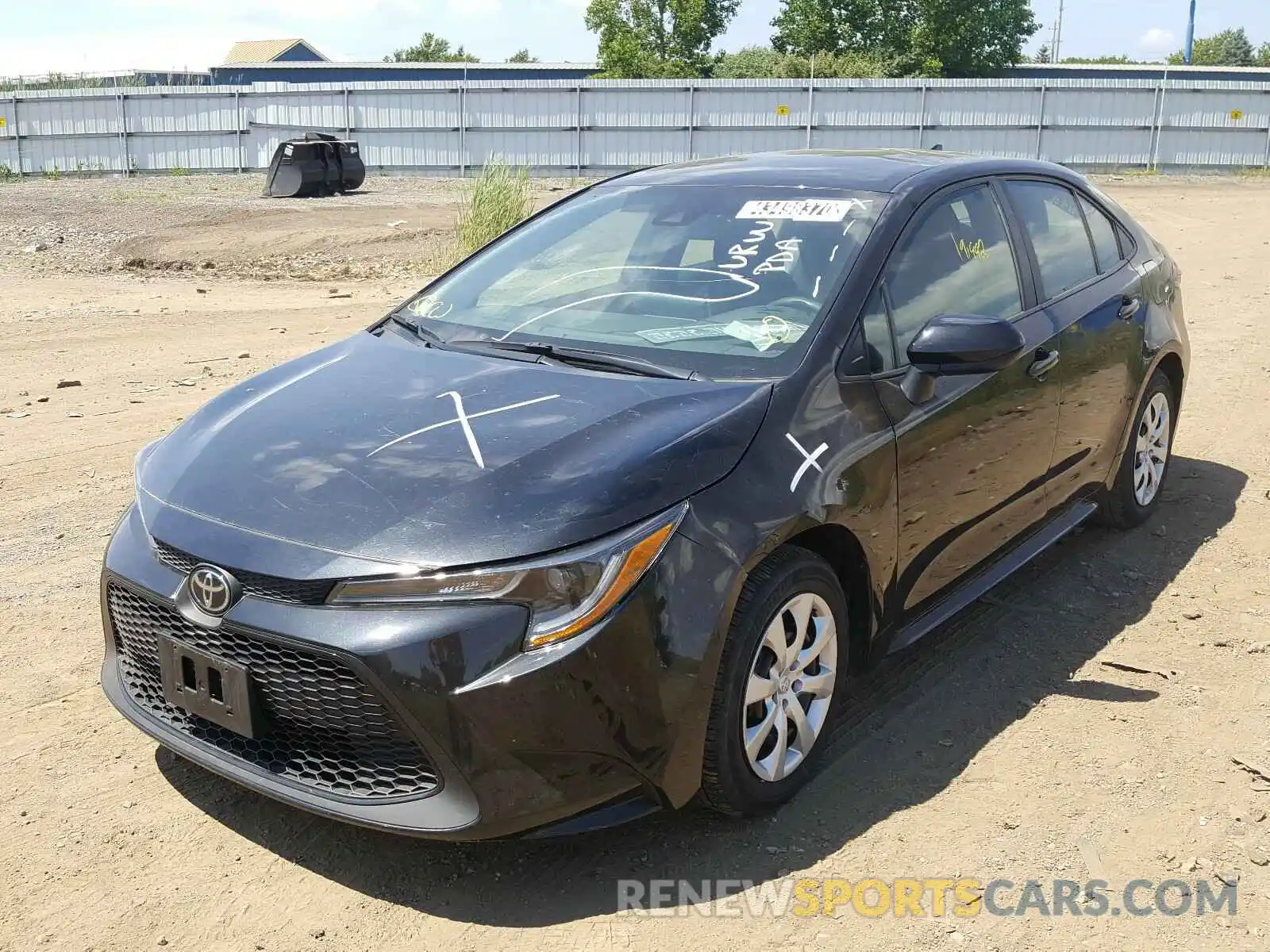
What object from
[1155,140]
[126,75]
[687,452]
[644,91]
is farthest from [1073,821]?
[126,75]

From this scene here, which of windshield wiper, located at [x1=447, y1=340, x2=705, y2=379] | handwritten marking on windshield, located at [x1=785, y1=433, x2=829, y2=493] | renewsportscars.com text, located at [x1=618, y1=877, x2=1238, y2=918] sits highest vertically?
windshield wiper, located at [x1=447, y1=340, x2=705, y2=379]

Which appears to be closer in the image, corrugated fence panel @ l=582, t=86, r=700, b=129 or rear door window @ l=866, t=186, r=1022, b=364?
rear door window @ l=866, t=186, r=1022, b=364

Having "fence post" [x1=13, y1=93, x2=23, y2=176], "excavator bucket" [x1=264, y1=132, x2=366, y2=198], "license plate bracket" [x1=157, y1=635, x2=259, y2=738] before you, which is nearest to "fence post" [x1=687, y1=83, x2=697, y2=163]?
"excavator bucket" [x1=264, y1=132, x2=366, y2=198]

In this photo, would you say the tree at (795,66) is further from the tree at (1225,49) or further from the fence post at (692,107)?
the tree at (1225,49)

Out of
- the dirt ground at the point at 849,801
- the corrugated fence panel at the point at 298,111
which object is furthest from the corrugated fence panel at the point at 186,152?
the dirt ground at the point at 849,801

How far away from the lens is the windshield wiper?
3.59m

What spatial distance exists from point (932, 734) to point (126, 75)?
138 ft

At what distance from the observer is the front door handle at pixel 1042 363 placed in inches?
171

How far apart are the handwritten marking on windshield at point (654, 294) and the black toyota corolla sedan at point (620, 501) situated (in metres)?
0.01

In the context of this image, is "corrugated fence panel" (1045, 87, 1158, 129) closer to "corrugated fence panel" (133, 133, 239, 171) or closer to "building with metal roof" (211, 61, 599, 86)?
"corrugated fence panel" (133, 133, 239, 171)

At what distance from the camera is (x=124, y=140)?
99.2 feet

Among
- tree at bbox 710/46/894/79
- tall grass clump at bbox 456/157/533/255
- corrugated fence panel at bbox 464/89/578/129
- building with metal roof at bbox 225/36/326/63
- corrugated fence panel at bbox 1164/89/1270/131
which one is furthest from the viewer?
building with metal roof at bbox 225/36/326/63

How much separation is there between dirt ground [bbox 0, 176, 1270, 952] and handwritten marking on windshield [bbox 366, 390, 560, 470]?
1011 millimetres

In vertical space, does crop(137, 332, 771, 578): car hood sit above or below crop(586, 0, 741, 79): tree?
below
